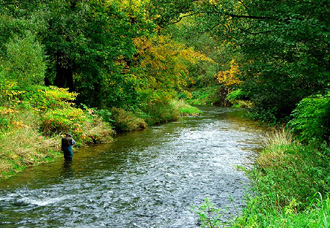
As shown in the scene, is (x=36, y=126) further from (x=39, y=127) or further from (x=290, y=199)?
(x=290, y=199)

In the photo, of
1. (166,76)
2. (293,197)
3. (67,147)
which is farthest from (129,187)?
(166,76)

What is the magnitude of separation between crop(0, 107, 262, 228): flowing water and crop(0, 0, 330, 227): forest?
1.07 metres

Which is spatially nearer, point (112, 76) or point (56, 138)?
point (56, 138)

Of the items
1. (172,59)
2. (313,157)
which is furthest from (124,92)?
(313,157)

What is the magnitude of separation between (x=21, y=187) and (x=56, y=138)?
16.7 feet

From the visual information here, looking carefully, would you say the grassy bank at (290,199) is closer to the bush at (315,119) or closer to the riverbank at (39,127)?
the bush at (315,119)

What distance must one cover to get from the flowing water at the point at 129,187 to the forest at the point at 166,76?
1069mm

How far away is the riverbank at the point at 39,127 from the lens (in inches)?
419

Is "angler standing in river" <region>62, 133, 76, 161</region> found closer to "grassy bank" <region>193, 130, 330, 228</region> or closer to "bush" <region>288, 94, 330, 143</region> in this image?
"grassy bank" <region>193, 130, 330, 228</region>

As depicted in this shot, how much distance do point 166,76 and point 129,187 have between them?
15655 millimetres

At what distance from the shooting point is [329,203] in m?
4.54

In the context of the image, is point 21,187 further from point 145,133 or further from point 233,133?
point 233,133

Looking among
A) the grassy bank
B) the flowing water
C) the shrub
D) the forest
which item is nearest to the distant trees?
the forest

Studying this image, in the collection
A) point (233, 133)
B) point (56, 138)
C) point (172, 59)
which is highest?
point (172, 59)
